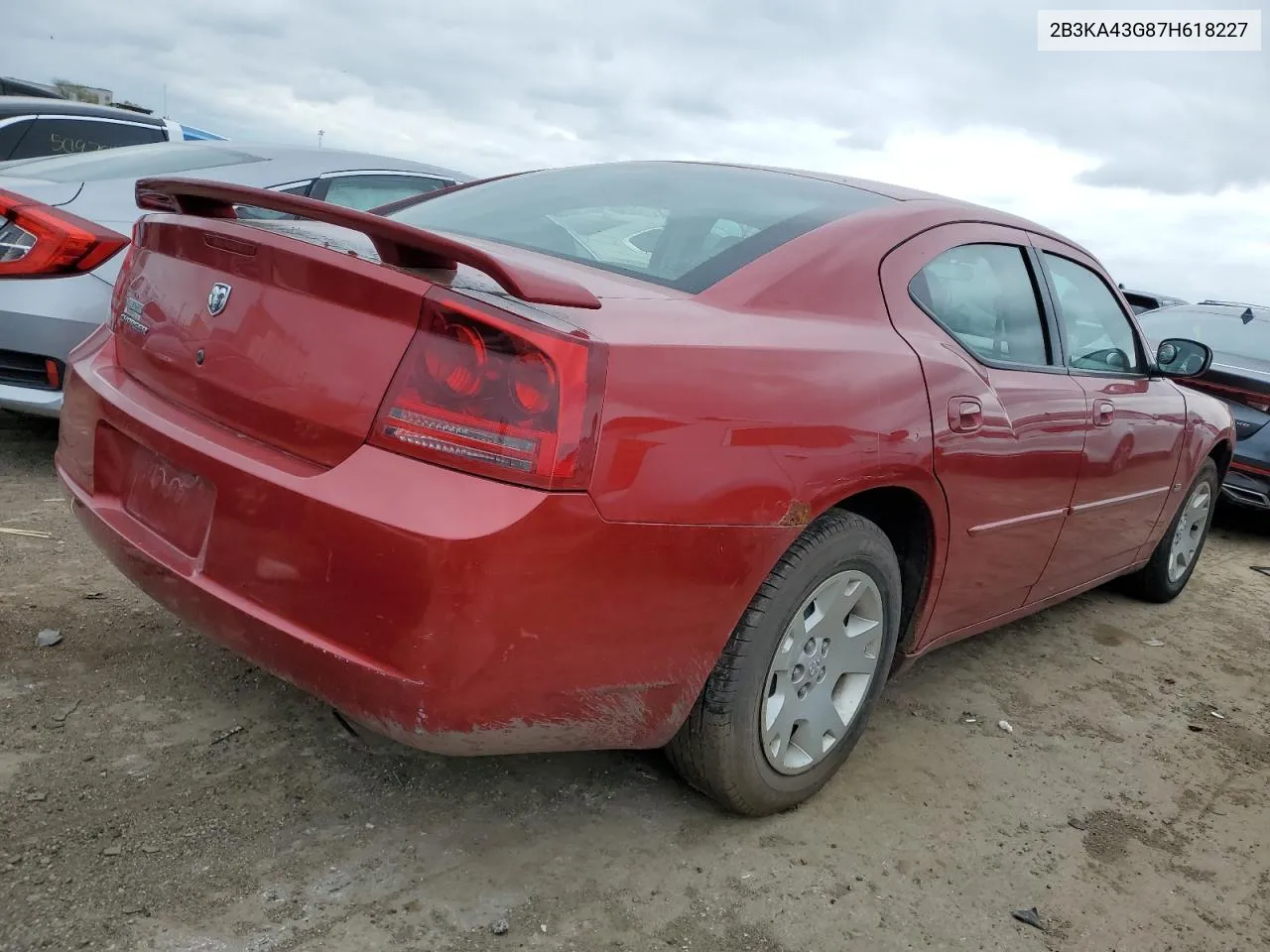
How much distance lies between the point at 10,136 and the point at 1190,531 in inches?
270

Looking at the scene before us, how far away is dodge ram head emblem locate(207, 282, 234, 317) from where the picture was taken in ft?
6.35

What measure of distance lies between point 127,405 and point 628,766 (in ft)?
4.51

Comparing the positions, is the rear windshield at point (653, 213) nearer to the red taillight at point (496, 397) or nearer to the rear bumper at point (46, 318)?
the red taillight at point (496, 397)

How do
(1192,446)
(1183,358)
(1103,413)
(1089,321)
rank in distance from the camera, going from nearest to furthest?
(1103,413) → (1089,321) → (1183,358) → (1192,446)

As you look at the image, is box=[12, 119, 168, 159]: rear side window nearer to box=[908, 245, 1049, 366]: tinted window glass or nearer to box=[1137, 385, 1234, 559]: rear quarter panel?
box=[908, 245, 1049, 366]: tinted window glass

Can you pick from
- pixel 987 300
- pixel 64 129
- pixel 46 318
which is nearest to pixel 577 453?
pixel 987 300

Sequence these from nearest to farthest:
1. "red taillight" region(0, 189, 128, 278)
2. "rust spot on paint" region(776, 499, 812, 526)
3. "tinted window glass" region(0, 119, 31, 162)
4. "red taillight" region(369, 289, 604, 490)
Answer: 1. "red taillight" region(369, 289, 604, 490)
2. "rust spot on paint" region(776, 499, 812, 526)
3. "red taillight" region(0, 189, 128, 278)
4. "tinted window glass" region(0, 119, 31, 162)

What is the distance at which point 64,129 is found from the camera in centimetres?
655

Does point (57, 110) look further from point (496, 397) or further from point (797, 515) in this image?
point (797, 515)

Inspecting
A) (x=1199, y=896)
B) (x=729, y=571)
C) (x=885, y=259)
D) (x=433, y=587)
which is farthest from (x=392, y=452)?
(x=1199, y=896)

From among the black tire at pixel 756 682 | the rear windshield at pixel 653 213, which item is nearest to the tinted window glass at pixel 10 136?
the rear windshield at pixel 653 213

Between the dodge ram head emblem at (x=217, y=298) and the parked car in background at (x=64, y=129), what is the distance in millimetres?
4844

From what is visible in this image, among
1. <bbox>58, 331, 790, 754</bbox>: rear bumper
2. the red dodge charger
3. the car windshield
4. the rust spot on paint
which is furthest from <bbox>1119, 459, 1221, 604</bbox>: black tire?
<bbox>58, 331, 790, 754</bbox>: rear bumper

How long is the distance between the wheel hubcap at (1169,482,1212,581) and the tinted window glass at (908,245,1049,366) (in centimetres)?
181
